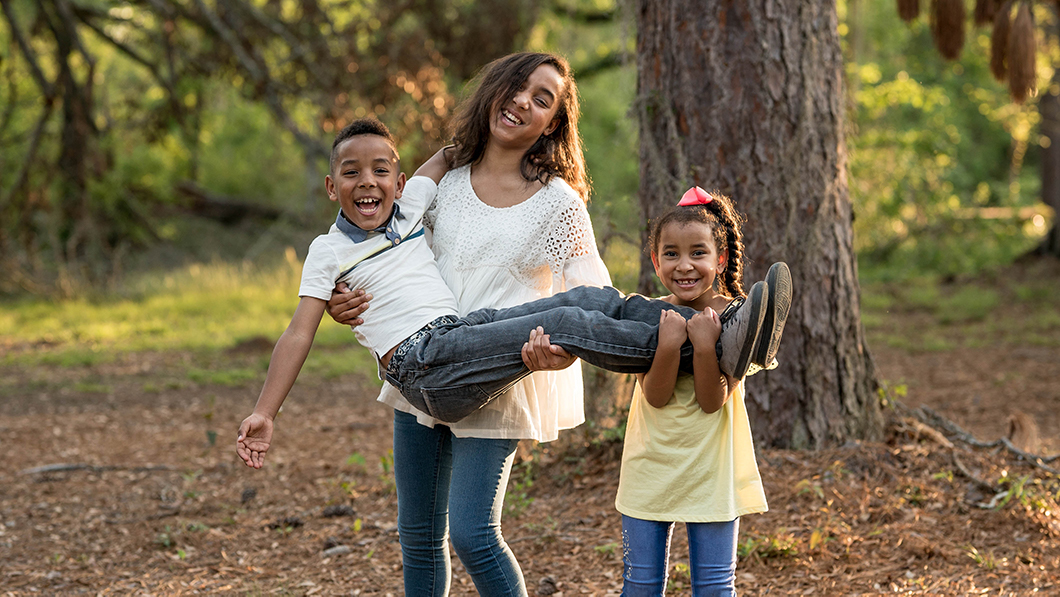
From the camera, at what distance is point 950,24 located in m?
4.86

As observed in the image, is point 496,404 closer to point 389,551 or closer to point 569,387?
point 569,387

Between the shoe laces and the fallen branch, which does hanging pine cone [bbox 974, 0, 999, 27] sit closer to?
the fallen branch

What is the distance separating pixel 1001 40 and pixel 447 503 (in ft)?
13.4

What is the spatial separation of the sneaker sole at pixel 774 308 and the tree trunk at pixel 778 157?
173 centimetres

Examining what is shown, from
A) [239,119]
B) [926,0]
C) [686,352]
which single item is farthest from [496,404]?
[239,119]

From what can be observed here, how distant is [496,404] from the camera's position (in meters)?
2.36

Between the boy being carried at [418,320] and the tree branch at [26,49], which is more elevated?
the tree branch at [26,49]

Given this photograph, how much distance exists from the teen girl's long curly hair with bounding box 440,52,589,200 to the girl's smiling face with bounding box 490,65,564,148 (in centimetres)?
2

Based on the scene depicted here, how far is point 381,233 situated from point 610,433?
2.01m

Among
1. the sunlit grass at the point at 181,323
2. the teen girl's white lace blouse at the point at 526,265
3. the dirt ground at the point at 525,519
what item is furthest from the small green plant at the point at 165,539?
the sunlit grass at the point at 181,323

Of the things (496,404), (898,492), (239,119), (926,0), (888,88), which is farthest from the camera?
(239,119)

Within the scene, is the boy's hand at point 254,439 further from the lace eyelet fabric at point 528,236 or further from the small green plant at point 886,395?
the small green plant at point 886,395

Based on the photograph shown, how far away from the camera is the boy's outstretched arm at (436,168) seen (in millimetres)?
2717

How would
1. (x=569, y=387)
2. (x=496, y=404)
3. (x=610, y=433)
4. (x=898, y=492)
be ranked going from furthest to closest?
1. (x=610, y=433)
2. (x=898, y=492)
3. (x=569, y=387)
4. (x=496, y=404)
